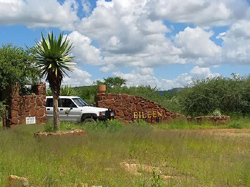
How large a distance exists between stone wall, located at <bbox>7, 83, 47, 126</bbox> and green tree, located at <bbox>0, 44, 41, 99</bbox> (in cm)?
50

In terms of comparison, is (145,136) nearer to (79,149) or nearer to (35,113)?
(79,149)

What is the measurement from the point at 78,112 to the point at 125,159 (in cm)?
1179

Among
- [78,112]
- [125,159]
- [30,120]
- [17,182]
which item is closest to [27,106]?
[30,120]

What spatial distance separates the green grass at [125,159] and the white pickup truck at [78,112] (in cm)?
721

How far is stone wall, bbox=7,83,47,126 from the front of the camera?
2008cm

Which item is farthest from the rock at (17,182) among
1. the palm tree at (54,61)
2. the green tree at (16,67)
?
the green tree at (16,67)

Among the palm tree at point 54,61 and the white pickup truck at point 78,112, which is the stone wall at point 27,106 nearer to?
the white pickup truck at point 78,112

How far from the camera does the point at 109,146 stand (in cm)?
1125

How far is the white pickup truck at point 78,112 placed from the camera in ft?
70.4

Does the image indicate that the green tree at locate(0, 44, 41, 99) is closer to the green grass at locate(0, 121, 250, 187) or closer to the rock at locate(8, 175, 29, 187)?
the green grass at locate(0, 121, 250, 187)

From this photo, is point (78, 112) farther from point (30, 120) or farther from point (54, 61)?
point (54, 61)

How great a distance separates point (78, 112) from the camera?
2192 centimetres

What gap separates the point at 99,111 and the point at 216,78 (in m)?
8.95

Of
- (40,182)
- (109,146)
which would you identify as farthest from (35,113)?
(40,182)
